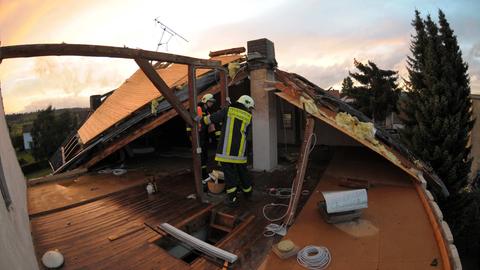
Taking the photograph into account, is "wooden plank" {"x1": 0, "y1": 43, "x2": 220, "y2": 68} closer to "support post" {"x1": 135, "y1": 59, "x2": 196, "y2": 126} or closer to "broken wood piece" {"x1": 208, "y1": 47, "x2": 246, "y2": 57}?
"support post" {"x1": 135, "y1": 59, "x2": 196, "y2": 126}

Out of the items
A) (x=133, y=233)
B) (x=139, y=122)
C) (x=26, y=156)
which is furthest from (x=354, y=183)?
(x=26, y=156)

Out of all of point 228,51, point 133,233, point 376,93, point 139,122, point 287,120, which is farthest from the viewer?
point 376,93

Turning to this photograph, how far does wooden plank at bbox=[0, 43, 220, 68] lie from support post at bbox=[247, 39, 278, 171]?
2318 mm

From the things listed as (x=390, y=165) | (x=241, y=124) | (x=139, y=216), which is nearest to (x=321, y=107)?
(x=241, y=124)

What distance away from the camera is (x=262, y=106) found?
20.2ft

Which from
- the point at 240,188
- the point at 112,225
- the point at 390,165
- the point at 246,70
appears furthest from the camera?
the point at 246,70

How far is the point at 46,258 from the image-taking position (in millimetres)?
2867

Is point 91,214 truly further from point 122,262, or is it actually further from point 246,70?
point 246,70

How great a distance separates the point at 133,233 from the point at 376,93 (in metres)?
24.0

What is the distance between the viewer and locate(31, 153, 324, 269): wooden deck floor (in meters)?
3.00

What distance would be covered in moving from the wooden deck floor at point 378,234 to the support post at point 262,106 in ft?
5.40

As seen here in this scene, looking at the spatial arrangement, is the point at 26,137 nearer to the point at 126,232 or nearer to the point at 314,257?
the point at 126,232

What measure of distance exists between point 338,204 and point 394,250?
798 mm

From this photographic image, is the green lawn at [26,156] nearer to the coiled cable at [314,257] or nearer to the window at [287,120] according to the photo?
the window at [287,120]
